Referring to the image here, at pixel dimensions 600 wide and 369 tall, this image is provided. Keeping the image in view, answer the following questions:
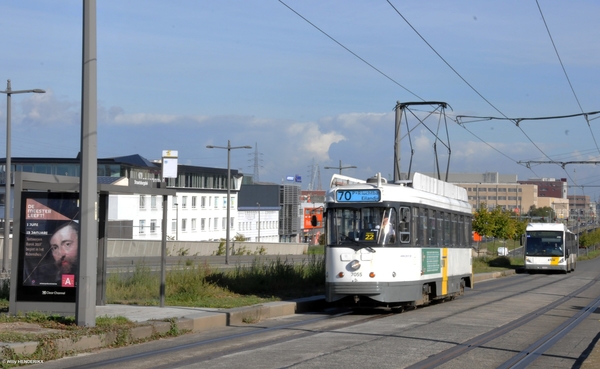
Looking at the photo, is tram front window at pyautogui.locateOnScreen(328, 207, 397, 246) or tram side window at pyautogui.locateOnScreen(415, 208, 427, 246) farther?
tram side window at pyautogui.locateOnScreen(415, 208, 427, 246)

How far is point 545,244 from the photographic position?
46750 mm

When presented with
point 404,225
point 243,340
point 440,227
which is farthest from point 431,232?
point 243,340

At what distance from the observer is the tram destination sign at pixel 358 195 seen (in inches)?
682

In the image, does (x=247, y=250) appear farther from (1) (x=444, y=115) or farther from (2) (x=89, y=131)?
(2) (x=89, y=131)

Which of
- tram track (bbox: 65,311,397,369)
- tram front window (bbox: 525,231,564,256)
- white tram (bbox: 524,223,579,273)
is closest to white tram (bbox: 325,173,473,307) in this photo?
tram track (bbox: 65,311,397,369)

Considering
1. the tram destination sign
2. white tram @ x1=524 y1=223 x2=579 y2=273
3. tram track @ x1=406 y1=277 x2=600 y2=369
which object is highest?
the tram destination sign

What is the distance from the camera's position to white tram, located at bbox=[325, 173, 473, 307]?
16.9 m

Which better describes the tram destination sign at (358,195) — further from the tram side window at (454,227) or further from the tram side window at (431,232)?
the tram side window at (454,227)

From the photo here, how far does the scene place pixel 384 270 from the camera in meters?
16.8

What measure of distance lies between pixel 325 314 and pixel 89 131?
8225mm

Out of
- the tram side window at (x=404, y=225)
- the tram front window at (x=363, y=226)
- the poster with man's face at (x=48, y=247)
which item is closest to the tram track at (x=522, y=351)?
the tram side window at (x=404, y=225)

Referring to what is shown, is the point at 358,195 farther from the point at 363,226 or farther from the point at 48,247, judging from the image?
the point at 48,247

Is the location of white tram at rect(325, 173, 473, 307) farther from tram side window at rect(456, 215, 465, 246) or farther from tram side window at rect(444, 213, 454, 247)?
tram side window at rect(456, 215, 465, 246)

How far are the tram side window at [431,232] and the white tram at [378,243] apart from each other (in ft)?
0.13
